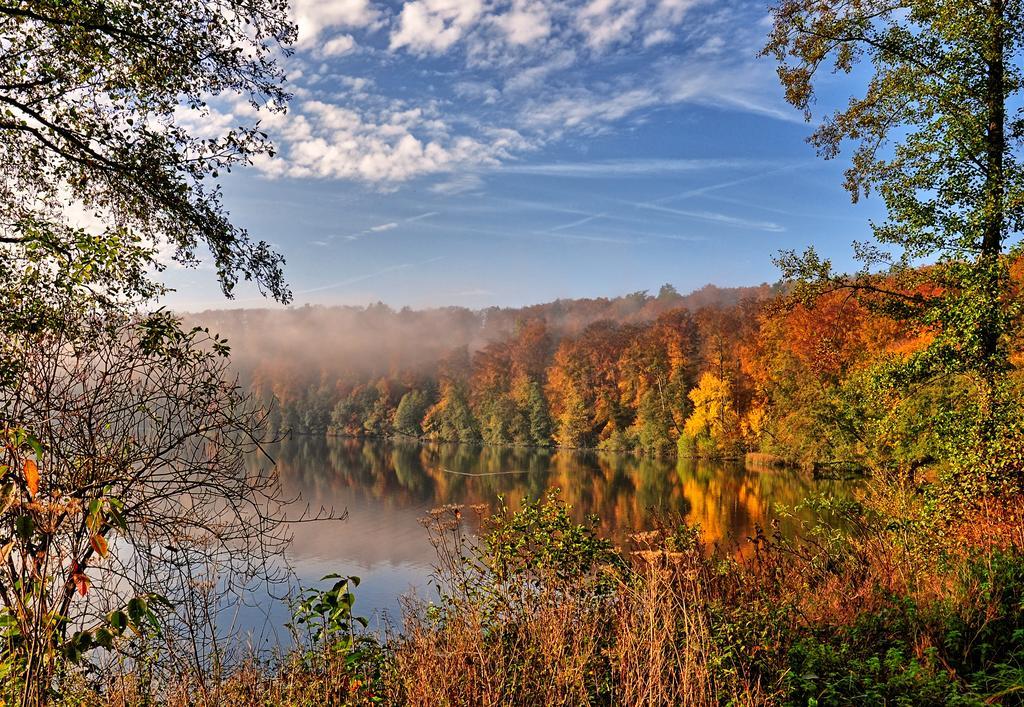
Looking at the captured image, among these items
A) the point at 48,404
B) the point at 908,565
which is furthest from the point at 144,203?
the point at 908,565

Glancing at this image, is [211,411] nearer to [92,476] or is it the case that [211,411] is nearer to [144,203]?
[92,476]

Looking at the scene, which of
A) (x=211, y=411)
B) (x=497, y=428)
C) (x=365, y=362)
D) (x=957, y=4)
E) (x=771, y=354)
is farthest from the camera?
(x=365, y=362)

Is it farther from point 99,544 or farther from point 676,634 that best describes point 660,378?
point 99,544

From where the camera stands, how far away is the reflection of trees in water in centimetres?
2661

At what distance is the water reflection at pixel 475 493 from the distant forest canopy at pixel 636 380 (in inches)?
129

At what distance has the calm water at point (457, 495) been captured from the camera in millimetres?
19391

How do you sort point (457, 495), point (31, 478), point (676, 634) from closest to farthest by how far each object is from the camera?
point (31, 478)
point (676, 634)
point (457, 495)

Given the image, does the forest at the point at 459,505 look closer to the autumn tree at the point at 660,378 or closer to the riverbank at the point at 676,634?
the riverbank at the point at 676,634

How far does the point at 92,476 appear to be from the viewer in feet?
12.1

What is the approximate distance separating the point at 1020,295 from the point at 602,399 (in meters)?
51.8

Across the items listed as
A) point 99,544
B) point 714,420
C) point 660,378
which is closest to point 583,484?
point 714,420

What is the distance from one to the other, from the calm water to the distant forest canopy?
2917mm

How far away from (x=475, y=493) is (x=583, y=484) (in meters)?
6.63

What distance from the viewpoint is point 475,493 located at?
1393 inches
